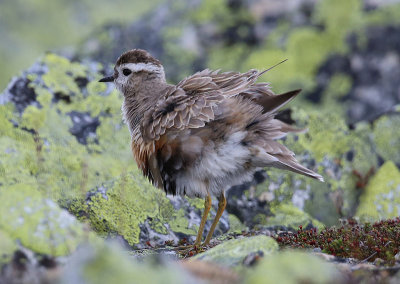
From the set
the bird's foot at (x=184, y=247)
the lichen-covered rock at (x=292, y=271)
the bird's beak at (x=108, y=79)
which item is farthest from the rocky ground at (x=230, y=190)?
the bird's beak at (x=108, y=79)

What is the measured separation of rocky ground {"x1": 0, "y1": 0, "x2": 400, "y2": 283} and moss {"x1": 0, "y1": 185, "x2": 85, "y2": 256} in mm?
13

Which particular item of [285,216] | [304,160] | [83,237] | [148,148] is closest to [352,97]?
[304,160]

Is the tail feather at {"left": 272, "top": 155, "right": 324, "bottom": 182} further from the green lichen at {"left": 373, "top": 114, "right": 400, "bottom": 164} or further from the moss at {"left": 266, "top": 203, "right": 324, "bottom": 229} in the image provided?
the green lichen at {"left": 373, "top": 114, "right": 400, "bottom": 164}

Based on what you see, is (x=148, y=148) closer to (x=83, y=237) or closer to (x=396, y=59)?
(x=83, y=237)

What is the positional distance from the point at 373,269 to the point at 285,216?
13.0 ft

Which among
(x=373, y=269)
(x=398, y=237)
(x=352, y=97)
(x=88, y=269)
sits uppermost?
(x=88, y=269)

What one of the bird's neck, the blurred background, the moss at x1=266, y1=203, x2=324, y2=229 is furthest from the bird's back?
the blurred background

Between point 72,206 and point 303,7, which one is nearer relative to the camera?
point 72,206

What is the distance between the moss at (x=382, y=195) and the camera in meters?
9.03

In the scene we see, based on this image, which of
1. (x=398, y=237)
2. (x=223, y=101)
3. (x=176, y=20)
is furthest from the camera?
(x=176, y=20)

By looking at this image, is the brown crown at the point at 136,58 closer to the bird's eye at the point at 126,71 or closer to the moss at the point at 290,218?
the bird's eye at the point at 126,71

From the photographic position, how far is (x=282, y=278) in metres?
3.81

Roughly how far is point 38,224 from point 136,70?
4372 millimetres

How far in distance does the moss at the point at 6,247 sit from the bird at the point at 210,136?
291cm
